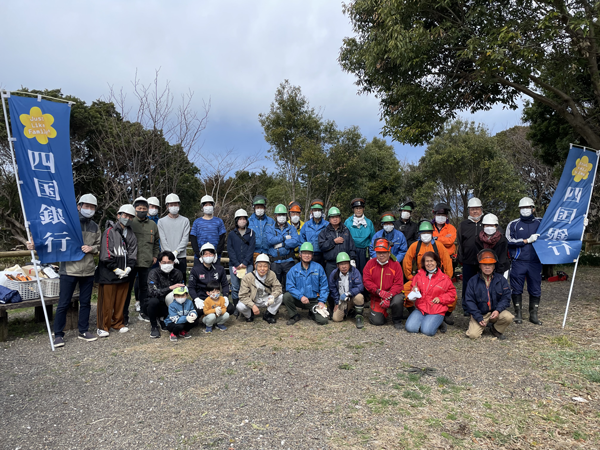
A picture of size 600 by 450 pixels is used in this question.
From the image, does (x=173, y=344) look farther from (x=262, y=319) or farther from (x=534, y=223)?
(x=534, y=223)

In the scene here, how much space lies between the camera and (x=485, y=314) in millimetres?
5488

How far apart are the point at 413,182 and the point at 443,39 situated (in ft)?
58.3

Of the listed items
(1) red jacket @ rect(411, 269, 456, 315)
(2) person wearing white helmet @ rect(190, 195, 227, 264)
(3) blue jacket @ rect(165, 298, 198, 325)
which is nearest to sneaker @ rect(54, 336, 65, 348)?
(3) blue jacket @ rect(165, 298, 198, 325)

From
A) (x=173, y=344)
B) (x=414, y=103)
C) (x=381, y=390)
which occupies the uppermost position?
(x=414, y=103)

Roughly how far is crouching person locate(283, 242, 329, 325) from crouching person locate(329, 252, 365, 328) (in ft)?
Result: 0.53

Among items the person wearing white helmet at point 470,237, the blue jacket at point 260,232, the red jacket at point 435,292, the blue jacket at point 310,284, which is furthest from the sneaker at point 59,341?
the person wearing white helmet at point 470,237

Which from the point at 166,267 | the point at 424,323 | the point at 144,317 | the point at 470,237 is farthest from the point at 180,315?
the point at 470,237

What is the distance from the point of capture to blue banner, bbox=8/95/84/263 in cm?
506

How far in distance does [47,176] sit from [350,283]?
493cm

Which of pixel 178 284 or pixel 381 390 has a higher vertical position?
pixel 178 284

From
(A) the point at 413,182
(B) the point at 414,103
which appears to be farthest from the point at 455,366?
Result: (A) the point at 413,182

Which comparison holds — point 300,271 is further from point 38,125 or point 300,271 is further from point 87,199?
point 38,125

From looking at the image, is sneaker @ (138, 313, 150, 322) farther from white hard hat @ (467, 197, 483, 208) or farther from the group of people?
white hard hat @ (467, 197, 483, 208)

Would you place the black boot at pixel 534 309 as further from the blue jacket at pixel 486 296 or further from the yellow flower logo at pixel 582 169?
the yellow flower logo at pixel 582 169
